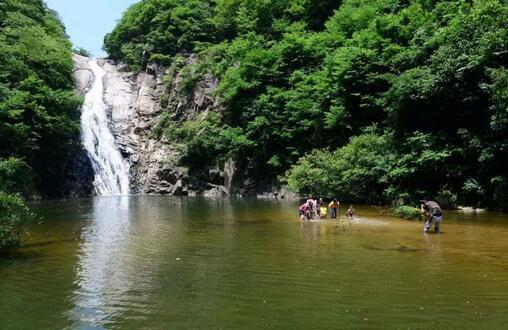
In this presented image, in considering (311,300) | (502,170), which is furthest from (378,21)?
(311,300)

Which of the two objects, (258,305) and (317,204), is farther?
(317,204)

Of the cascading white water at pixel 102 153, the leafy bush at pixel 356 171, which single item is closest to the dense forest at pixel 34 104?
the cascading white water at pixel 102 153

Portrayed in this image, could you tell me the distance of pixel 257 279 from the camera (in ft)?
32.6

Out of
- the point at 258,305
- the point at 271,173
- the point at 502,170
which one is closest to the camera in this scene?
the point at 258,305

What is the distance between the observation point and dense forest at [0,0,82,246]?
36.6 metres

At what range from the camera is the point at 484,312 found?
744 centimetres

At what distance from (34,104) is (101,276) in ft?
110

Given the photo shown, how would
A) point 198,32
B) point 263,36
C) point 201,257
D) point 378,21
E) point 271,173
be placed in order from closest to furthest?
point 201,257 < point 378,21 < point 271,173 < point 263,36 < point 198,32

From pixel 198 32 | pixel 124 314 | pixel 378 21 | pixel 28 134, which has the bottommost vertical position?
pixel 124 314

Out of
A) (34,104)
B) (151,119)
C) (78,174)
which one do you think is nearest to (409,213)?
(34,104)

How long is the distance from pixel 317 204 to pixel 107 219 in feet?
34.3

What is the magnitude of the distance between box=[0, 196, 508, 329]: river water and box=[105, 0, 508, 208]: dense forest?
910 cm

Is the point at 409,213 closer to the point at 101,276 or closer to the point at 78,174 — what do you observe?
the point at 101,276

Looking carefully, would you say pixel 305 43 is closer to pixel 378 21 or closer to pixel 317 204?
pixel 378 21
